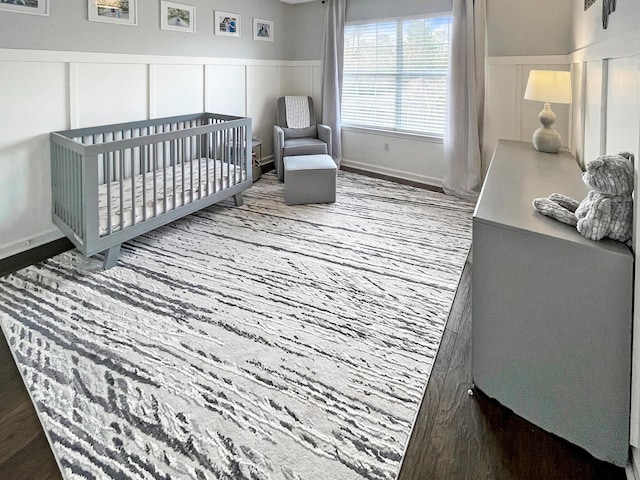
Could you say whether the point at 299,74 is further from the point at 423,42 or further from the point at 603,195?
the point at 603,195

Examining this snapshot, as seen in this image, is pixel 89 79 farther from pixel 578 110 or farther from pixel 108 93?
pixel 578 110

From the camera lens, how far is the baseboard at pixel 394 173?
5.12 m

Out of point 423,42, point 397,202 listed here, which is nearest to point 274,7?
point 423,42

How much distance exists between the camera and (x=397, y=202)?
14.6 feet

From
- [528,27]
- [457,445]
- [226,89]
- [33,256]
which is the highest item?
[528,27]

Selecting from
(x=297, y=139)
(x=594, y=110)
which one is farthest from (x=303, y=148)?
(x=594, y=110)

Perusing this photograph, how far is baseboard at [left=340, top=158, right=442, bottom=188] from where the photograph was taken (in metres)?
5.12

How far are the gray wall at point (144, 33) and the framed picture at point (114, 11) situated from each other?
39 mm

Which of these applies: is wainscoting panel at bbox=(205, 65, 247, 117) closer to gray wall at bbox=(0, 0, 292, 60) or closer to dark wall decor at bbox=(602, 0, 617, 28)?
gray wall at bbox=(0, 0, 292, 60)

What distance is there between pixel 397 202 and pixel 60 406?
3513mm

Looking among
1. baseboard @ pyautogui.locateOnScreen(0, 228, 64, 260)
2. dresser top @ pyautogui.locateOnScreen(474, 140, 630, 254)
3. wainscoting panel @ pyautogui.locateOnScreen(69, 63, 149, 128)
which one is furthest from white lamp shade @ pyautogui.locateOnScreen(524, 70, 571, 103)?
baseboard @ pyautogui.locateOnScreen(0, 228, 64, 260)

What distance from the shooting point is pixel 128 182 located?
344cm

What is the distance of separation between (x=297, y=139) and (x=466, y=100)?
2136 millimetres

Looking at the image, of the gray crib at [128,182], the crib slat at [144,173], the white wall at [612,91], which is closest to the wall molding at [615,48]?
the white wall at [612,91]
